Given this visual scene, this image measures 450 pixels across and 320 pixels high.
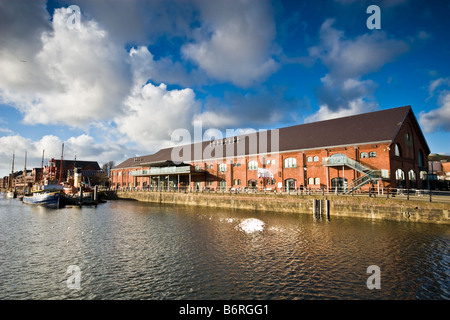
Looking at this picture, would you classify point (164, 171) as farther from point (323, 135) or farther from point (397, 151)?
point (397, 151)

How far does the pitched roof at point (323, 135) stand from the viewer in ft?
98.8

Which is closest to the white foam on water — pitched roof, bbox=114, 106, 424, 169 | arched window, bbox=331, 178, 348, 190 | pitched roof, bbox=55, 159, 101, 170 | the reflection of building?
the reflection of building

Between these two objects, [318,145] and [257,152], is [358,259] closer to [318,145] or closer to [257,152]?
[318,145]

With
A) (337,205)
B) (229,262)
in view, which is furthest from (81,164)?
(229,262)

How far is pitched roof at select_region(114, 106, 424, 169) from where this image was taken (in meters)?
30.1

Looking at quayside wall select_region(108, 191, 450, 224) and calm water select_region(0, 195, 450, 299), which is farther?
quayside wall select_region(108, 191, 450, 224)

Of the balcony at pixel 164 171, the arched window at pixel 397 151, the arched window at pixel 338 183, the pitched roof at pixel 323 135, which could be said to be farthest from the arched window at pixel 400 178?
the balcony at pixel 164 171

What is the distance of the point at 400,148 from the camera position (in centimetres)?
3047

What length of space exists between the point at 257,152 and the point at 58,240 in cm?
2927

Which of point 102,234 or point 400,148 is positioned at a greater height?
point 400,148

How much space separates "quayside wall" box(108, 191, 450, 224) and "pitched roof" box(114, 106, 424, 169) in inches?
397

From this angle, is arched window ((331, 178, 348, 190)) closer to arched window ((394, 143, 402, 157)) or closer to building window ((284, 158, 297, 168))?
building window ((284, 158, 297, 168))
